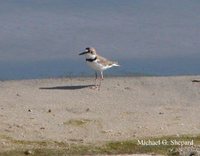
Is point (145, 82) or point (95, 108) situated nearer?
point (95, 108)

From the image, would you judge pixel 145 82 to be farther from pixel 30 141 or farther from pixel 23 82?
pixel 30 141

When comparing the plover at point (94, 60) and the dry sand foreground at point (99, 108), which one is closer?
the dry sand foreground at point (99, 108)

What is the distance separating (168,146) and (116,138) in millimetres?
1030

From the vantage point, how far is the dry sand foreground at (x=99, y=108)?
15.4m

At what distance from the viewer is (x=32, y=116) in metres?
16.2

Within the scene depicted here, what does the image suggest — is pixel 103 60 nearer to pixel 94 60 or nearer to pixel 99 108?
pixel 94 60

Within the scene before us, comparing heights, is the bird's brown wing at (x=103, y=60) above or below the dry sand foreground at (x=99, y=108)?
above

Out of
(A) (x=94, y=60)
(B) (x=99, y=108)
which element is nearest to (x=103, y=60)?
(A) (x=94, y=60)

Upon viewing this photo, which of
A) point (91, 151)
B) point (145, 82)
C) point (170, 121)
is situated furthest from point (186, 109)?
point (91, 151)

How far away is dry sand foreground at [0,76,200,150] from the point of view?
1536 centimetres

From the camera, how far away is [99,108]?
17.4 meters

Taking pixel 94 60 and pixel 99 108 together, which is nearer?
pixel 99 108

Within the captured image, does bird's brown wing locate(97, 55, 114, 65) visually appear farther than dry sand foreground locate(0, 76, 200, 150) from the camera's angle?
Yes

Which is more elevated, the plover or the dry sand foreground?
the plover
